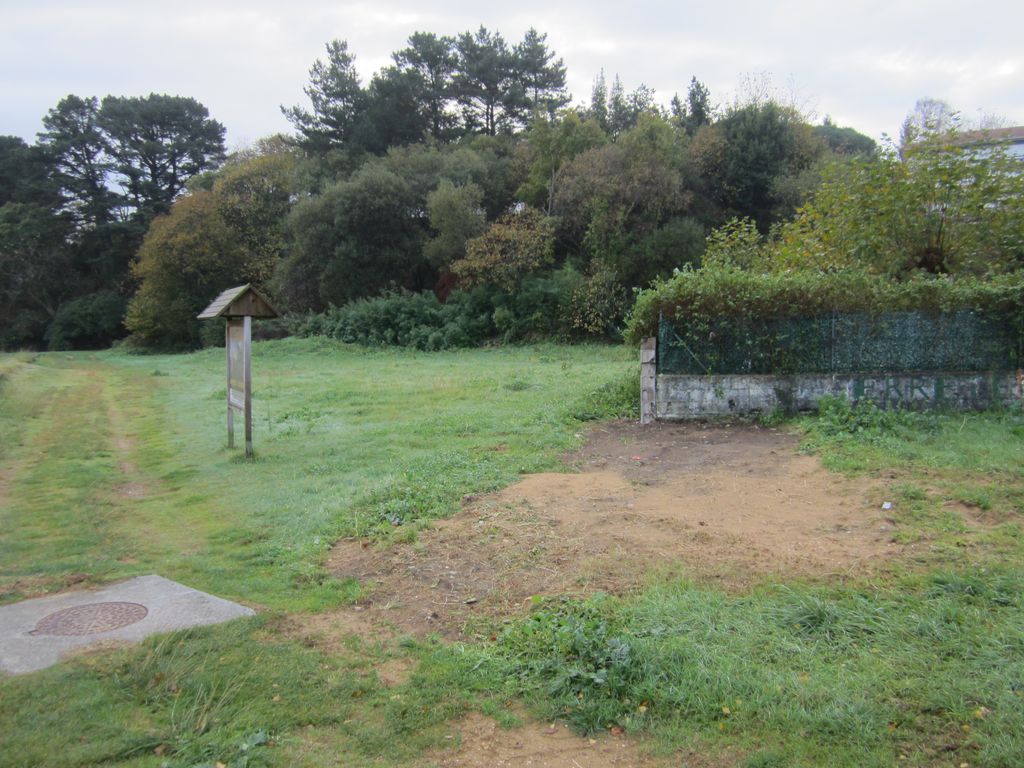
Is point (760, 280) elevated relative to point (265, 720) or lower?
elevated

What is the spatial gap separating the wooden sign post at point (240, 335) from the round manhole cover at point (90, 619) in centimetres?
536

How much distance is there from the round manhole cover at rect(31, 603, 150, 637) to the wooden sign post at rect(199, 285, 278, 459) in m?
5.36

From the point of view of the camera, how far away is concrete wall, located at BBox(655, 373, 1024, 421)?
11.5 m

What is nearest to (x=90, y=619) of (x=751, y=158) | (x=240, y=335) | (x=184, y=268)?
(x=240, y=335)

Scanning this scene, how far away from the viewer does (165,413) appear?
16109 millimetres

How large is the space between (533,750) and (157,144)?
57.4m

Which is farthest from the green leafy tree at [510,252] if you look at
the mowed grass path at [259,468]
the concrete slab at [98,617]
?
the concrete slab at [98,617]

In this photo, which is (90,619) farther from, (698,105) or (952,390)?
(698,105)

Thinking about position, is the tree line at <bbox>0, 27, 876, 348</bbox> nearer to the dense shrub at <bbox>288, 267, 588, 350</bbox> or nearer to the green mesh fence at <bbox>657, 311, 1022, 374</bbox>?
the dense shrub at <bbox>288, 267, 588, 350</bbox>

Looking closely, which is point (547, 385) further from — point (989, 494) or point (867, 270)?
point (989, 494)

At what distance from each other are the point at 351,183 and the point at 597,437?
2674 centimetres

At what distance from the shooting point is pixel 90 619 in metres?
5.01

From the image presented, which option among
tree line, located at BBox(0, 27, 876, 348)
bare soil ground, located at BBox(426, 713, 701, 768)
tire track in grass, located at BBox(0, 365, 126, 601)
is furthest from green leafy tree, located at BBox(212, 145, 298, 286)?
bare soil ground, located at BBox(426, 713, 701, 768)

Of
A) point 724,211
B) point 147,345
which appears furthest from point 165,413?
point 147,345
